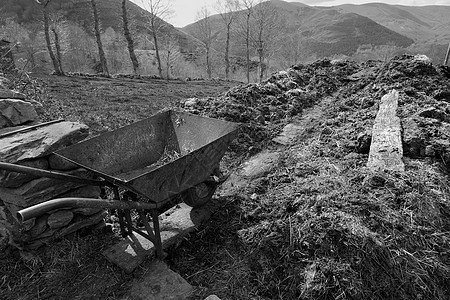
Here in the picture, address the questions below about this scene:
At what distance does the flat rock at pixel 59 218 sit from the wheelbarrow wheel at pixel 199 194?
124 cm

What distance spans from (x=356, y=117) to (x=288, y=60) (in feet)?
159

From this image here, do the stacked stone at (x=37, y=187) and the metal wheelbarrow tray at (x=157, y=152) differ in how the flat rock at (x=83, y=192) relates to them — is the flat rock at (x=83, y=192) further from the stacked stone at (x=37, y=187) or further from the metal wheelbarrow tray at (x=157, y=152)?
the metal wheelbarrow tray at (x=157, y=152)

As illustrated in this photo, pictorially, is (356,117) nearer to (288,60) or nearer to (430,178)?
(430,178)

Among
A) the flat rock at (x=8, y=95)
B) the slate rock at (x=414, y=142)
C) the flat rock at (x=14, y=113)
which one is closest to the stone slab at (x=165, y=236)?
the flat rock at (x=14, y=113)

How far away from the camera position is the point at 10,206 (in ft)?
9.04

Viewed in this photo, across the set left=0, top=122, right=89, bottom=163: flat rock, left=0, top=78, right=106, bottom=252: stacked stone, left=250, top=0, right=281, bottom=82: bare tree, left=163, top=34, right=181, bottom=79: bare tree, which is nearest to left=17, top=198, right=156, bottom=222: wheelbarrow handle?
left=0, top=78, right=106, bottom=252: stacked stone

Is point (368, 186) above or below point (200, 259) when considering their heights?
above

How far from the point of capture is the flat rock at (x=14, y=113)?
3.13 meters

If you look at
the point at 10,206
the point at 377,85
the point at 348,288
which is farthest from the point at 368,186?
the point at 377,85

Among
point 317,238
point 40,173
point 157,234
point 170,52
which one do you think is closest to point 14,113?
point 40,173

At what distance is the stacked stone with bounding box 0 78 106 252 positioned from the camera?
8.50ft

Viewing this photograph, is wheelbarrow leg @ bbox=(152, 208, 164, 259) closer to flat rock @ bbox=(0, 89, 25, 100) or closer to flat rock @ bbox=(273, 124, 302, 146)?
flat rock @ bbox=(0, 89, 25, 100)

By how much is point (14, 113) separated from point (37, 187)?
1201 mm

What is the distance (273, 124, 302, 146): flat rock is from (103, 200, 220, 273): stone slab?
228 cm
